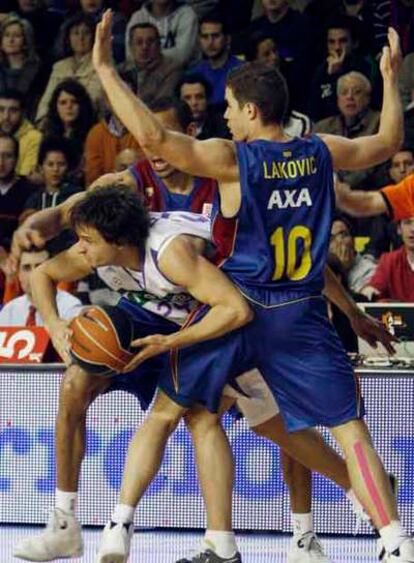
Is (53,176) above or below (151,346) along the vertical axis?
below

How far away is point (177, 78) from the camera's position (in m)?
12.3

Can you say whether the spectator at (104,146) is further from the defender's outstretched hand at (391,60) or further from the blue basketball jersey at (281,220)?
the blue basketball jersey at (281,220)

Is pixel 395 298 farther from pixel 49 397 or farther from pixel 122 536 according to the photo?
pixel 122 536

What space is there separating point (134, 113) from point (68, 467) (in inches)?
61.7

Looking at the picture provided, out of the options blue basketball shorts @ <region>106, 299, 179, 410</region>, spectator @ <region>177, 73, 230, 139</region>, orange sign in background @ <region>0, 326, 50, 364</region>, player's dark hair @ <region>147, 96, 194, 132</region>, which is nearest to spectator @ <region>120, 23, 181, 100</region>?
spectator @ <region>177, 73, 230, 139</region>

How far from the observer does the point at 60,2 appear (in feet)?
44.4

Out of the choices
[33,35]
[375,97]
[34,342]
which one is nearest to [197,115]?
[375,97]

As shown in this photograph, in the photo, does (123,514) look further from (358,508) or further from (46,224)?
(46,224)

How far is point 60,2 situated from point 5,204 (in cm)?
230

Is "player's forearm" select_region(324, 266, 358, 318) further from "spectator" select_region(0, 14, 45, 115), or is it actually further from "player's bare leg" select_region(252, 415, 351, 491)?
"spectator" select_region(0, 14, 45, 115)

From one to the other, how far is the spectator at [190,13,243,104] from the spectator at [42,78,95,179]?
0.81 metres

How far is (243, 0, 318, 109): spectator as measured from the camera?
1205cm

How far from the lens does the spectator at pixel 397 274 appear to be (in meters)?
9.78

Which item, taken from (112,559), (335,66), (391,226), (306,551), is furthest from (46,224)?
(335,66)
